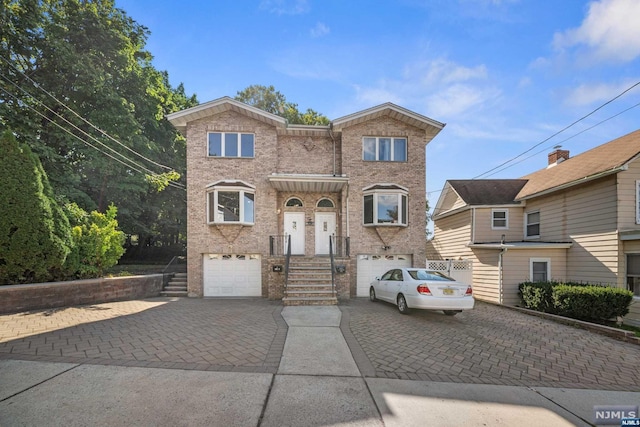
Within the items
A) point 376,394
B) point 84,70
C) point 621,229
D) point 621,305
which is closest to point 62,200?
point 84,70

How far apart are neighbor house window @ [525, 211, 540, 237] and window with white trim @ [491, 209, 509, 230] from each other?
939 mm

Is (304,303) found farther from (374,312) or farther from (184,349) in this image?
(184,349)

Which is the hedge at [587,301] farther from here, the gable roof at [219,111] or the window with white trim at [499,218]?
the gable roof at [219,111]

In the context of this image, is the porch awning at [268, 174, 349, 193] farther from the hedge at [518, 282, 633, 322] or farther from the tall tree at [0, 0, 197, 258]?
the tall tree at [0, 0, 197, 258]

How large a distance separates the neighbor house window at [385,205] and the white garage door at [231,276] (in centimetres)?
554

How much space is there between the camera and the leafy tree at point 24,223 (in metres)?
7.61

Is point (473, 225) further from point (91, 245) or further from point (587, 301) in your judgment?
point (91, 245)

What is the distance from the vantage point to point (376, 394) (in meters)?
3.54

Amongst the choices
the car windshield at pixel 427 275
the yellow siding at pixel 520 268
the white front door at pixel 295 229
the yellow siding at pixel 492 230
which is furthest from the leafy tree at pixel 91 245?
the yellow siding at pixel 492 230

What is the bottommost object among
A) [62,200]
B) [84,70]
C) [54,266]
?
[54,266]

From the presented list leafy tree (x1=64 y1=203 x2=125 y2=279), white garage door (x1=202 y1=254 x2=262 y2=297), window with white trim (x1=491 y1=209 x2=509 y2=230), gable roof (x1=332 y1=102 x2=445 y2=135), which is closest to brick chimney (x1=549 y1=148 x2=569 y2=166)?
window with white trim (x1=491 y1=209 x2=509 y2=230)

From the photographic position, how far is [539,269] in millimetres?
11539

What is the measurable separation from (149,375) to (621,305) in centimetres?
1266

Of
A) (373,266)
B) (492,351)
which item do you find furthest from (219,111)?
(492,351)
